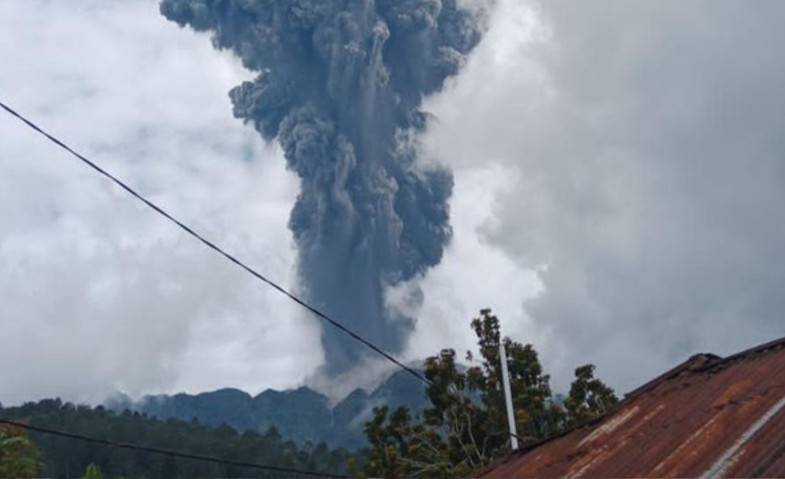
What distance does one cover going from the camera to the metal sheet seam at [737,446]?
649 cm

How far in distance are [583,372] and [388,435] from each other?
21.2 ft

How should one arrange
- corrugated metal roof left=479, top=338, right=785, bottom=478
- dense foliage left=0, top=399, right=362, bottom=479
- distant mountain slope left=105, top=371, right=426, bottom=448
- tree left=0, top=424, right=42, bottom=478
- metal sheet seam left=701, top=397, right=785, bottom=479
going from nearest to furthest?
1. metal sheet seam left=701, top=397, right=785, bottom=479
2. corrugated metal roof left=479, top=338, right=785, bottom=478
3. tree left=0, top=424, right=42, bottom=478
4. dense foliage left=0, top=399, right=362, bottom=479
5. distant mountain slope left=105, top=371, right=426, bottom=448

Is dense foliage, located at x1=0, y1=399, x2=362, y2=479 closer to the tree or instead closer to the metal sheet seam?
the tree

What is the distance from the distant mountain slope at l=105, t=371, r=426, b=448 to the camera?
14238 cm

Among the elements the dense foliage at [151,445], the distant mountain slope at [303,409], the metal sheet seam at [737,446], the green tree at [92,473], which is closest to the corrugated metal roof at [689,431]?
the metal sheet seam at [737,446]

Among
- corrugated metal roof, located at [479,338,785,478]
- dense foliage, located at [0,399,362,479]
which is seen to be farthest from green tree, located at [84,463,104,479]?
dense foliage, located at [0,399,362,479]

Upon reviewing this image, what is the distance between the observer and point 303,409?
15738cm

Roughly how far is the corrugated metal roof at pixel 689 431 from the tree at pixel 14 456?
72.4 feet

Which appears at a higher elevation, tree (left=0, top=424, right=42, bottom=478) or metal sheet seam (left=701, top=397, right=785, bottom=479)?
tree (left=0, top=424, right=42, bottom=478)

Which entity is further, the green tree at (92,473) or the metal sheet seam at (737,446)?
the green tree at (92,473)

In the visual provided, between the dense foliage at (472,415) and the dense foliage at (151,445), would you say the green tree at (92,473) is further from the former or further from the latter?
the dense foliage at (151,445)

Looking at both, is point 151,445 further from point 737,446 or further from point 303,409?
point 303,409

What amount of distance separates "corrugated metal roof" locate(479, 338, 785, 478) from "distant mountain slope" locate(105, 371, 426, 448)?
111796mm

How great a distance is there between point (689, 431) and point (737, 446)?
34.8 inches
